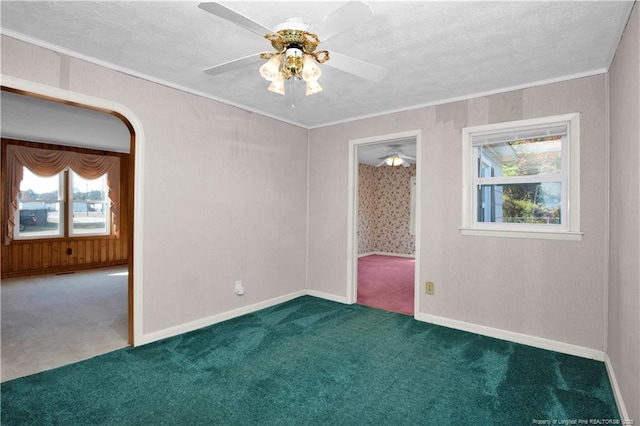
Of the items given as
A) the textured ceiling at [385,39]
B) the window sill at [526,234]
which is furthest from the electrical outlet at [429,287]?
the textured ceiling at [385,39]

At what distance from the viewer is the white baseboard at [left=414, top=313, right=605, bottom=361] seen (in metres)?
2.80

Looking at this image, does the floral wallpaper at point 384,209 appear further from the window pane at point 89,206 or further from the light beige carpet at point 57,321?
the window pane at point 89,206

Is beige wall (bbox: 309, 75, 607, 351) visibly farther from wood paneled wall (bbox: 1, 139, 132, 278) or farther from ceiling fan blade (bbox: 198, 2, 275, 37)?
wood paneled wall (bbox: 1, 139, 132, 278)

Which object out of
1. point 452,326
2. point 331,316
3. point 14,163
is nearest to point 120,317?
point 331,316

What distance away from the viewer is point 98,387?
228cm

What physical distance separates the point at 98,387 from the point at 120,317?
1.62 metres

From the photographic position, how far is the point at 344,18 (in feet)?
5.21

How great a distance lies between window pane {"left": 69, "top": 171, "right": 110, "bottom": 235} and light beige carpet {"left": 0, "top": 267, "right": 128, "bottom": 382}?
137cm

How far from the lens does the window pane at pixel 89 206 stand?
22.1 ft

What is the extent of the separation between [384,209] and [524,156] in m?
5.76

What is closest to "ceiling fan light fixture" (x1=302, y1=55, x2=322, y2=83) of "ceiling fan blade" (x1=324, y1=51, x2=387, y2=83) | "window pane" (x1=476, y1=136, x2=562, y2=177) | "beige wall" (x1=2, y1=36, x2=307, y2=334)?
"ceiling fan blade" (x1=324, y1=51, x2=387, y2=83)

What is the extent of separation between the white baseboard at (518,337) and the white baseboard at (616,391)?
13 centimetres

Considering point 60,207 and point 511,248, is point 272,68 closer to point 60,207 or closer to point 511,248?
point 511,248

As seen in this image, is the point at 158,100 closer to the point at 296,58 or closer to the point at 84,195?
the point at 296,58
